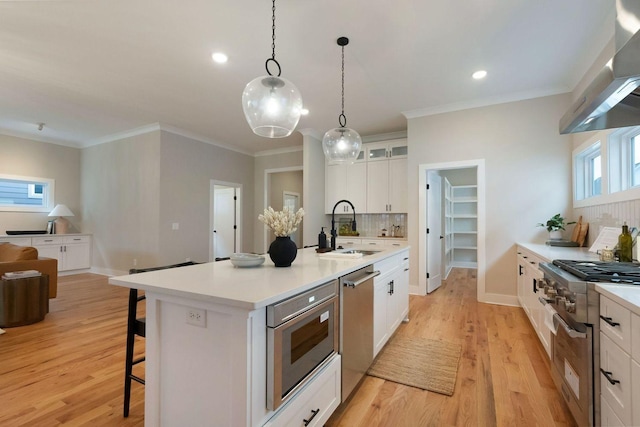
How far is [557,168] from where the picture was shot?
371 centimetres

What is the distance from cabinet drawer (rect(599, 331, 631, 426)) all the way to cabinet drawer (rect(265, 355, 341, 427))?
1.27 m

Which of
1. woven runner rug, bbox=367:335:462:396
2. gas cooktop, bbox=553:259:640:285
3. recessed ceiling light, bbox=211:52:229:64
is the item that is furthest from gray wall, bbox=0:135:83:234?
gas cooktop, bbox=553:259:640:285

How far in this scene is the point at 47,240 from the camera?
5594 mm

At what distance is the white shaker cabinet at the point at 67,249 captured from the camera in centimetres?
555

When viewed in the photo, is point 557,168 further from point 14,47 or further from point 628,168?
point 14,47

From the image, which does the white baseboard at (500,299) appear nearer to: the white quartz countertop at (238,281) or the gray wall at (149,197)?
the white quartz countertop at (238,281)

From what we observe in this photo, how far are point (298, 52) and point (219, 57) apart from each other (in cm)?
85

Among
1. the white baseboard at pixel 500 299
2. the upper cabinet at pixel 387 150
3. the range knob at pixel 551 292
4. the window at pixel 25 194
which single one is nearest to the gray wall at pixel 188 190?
the window at pixel 25 194

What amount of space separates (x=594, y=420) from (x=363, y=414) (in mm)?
1175

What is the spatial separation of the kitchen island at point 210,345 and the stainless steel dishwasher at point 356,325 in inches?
11.6

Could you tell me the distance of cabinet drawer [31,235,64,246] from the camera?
5.41m

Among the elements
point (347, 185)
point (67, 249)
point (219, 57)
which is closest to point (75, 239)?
point (67, 249)

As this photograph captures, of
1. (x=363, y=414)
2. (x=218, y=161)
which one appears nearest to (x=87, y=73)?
(x=218, y=161)

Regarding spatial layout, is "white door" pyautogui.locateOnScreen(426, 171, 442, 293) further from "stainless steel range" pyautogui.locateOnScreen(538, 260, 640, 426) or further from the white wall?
"stainless steel range" pyautogui.locateOnScreen(538, 260, 640, 426)
